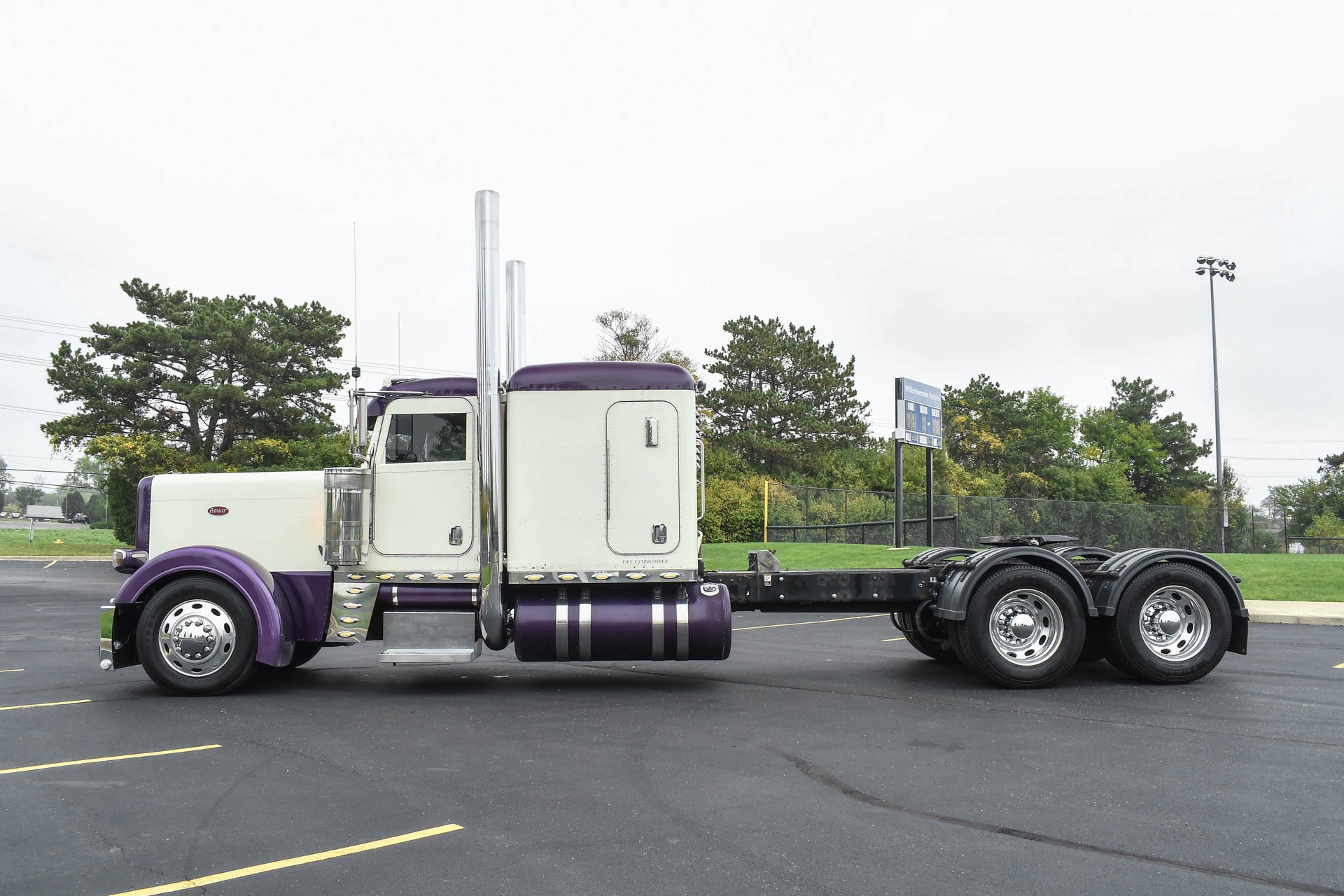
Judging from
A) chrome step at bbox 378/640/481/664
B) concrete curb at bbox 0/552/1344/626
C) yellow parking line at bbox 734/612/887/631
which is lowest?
yellow parking line at bbox 734/612/887/631

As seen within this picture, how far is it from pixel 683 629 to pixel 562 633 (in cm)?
108

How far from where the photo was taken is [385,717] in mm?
8125

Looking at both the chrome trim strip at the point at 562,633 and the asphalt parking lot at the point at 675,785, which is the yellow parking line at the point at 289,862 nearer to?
the asphalt parking lot at the point at 675,785

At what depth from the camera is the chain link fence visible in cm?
3447

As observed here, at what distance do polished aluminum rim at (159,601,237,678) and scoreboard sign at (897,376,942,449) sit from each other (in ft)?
66.0

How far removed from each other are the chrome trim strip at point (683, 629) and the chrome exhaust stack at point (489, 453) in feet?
5.19

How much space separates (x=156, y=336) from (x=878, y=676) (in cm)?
4166

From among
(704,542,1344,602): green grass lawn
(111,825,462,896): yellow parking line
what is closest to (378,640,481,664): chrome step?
(111,825,462,896): yellow parking line

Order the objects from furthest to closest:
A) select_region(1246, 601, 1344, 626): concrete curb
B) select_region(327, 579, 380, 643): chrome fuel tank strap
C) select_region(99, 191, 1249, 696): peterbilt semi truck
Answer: select_region(1246, 601, 1344, 626): concrete curb
select_region(327, 579, 380, 643): chrome fuel tank strap
select_region(99, 191, 1249, 696): peterbilt semi truck

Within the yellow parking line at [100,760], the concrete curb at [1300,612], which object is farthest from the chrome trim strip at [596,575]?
the concrete curb at [1300,612]

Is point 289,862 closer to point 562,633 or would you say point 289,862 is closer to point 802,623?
point 562,633

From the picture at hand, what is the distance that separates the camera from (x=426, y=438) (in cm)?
940

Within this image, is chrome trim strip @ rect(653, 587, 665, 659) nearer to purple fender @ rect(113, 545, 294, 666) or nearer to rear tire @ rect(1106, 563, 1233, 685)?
purple fender @ rect(113, 545, 294, 666)

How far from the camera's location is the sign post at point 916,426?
26.4 m
